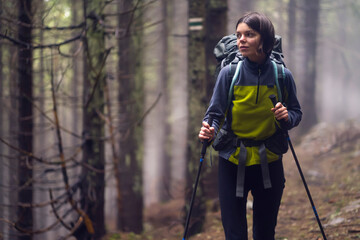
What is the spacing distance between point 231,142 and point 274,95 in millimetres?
597

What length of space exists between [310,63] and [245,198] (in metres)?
13.8

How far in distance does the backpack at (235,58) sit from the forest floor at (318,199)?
2.97 meters

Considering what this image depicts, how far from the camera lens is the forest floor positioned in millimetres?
5754

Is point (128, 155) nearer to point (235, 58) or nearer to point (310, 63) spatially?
point (235, 58)

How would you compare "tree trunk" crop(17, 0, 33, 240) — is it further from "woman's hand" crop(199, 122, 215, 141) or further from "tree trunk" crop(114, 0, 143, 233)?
"woman's hand" crop(199, 122, 215, 141)

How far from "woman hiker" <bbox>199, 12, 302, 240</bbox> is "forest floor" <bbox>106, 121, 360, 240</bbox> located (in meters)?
2.39

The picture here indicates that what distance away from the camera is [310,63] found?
15.9 m

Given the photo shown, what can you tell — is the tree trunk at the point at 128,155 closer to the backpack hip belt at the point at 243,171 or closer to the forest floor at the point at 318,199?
the forest floor at the point at 318,199

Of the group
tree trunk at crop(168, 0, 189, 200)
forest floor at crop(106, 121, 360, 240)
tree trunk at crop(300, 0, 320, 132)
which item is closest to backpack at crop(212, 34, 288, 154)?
forest floor at crop(106, 121, 360, 240)

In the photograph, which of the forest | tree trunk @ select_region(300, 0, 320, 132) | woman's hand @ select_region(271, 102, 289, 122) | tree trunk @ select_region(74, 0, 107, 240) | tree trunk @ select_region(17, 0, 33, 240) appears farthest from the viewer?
tree trunk @ select_region(300, 0, 320, 132)

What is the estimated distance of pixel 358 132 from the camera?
40.0 feet

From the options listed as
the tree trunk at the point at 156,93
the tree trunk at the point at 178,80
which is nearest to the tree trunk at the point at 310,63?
the tree trunk at the point at 178,80

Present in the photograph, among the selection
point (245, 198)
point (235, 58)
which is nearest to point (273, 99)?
point (235, 58)

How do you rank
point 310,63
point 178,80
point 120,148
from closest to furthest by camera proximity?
point 120,148 → point 310,63 → point 178,80
